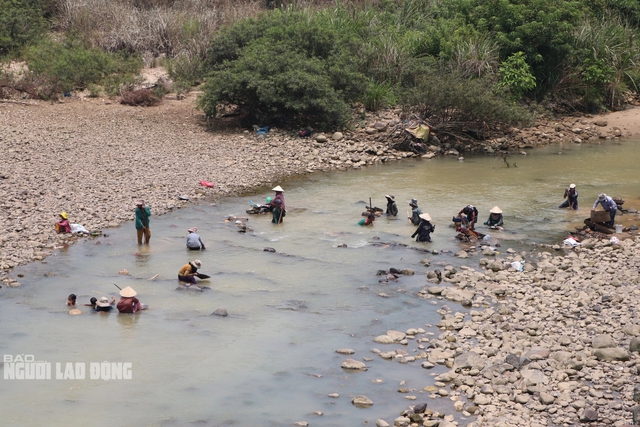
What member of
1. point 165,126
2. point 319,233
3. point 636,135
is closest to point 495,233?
point 319,233

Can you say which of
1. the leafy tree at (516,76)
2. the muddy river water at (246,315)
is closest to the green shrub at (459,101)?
the leafy tree at (516,76)

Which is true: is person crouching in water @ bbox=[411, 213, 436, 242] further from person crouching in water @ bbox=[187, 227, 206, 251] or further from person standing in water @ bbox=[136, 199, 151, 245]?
person standing in water @ bbox=[136, 199, 151, 245]

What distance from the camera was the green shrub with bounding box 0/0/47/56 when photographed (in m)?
32.4

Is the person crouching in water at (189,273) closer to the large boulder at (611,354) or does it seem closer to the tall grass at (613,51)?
the large boulder at (611,354)

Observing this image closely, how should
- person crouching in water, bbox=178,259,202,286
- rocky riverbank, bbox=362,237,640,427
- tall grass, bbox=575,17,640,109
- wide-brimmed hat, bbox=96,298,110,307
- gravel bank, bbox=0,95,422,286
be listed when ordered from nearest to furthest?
rocky riverbank, bbox=362,237,640,427
wide-brimmed hat, bbox=96,298,110,307
person crouching in water, bbox=178,259,202,286
gravel bank, bbox=0,95,422,286
tall grass, bbox=575,17,640,109

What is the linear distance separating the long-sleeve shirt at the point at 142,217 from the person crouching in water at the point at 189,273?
228 centimetres

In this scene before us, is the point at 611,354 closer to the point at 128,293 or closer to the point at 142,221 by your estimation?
the point at 128,293

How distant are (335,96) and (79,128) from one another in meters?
8.75

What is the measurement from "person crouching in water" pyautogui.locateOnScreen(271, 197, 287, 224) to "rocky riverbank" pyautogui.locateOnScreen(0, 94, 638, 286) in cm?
280

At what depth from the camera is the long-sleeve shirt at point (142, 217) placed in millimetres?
15820

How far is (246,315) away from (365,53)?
19275 millimetres

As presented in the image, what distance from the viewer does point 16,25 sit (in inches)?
1296

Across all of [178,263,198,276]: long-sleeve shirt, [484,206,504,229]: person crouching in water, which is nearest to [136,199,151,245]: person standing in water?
[178,263,198,276]: long-sleeve shirt

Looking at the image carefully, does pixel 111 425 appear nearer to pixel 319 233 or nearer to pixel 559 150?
pixel 319 233
